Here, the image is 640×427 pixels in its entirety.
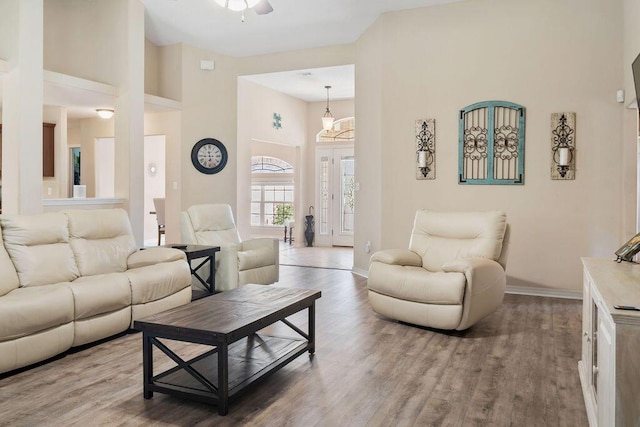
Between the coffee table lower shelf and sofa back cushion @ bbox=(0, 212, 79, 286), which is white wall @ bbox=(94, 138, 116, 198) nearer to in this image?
sofa back cushion @ bbox=(0, 212, 79, 286)

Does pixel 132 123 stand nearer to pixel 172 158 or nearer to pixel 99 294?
pixel 172 158

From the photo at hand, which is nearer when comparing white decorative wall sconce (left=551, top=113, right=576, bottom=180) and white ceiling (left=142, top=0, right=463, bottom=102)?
white decorative wall sconce (left=551, top=113, right=576, bottom=180)

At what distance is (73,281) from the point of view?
12.6 feet

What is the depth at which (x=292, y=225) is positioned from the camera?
1075 centimetres

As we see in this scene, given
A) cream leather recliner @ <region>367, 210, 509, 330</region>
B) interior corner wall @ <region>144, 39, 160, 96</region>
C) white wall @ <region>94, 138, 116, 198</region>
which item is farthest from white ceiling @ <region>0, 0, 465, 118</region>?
cream leather recliner @ <region>367, 210, 509, 330</region>

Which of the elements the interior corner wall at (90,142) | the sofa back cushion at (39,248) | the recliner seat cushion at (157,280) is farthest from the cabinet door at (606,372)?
the interior corner wall at (90,142)

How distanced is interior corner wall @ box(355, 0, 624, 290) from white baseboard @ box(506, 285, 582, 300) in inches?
2.4

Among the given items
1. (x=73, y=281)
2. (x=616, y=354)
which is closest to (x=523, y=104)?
(x=616, y=354)

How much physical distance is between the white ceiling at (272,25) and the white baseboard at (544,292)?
3.39 meters

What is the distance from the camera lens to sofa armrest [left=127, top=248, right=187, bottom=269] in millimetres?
4379

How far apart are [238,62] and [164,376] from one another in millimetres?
6277

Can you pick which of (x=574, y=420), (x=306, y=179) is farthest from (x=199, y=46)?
(x=574, y=420)

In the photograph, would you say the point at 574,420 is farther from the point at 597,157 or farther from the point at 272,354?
the point at 597,157

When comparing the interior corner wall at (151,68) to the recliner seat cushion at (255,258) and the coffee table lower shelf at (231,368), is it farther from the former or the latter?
the coffee table lower shelf at (231,368)
